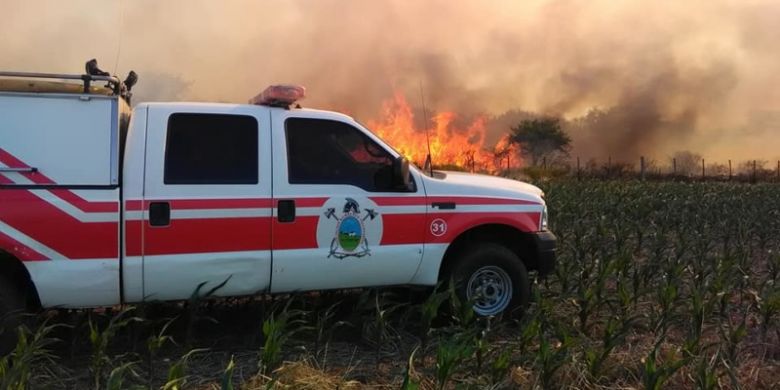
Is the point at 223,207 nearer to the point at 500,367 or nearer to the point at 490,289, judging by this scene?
the point at 500,367

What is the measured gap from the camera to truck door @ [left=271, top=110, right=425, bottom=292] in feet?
16.9

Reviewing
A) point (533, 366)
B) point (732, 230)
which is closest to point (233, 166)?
point (533, 366)

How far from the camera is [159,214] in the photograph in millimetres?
4781

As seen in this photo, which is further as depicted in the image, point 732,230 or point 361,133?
point 732,230

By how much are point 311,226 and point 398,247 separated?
786mm

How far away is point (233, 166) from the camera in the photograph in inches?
200

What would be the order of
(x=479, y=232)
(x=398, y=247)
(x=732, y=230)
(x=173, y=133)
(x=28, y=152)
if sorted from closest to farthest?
1. (x=28, y=152)
2. (x=173, y=133)
3. (x=398, y=247)
4. (x=479, y=232)
5. (x=732, y=230)

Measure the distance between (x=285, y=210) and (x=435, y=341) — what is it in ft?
5.56

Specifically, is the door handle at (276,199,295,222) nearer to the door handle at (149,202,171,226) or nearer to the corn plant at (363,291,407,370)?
the door handle at (149,202,171,226)

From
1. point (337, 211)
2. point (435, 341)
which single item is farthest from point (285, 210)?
point (435, 341)

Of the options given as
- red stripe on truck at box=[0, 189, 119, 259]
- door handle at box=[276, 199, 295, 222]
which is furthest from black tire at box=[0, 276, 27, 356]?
door handle at box=[276, 199, 295, 222]

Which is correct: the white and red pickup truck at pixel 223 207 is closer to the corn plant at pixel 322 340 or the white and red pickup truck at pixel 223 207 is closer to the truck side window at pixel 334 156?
the truck side window at pixel 334 156

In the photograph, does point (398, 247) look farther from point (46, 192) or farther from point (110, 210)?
point (46, 192)

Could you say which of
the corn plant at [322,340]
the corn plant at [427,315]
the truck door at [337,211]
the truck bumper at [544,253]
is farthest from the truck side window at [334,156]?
the truck bumper at [544,253]
